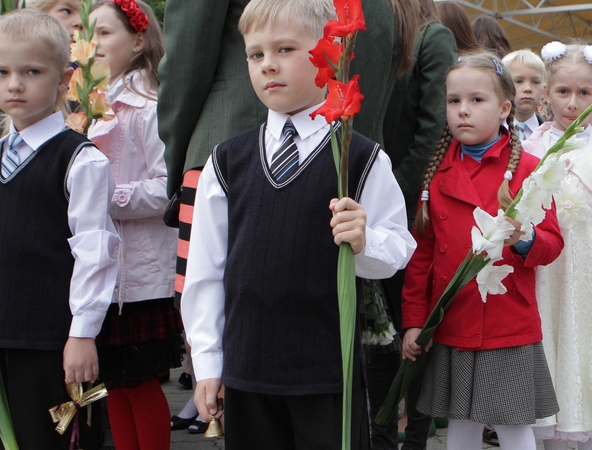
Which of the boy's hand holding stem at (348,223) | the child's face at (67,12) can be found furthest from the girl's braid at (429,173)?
the child's face at (67,12)

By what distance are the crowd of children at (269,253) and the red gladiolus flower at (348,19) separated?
1.26 feet

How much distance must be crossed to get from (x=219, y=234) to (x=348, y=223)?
523mm

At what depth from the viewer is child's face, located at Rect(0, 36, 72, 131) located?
8.40 ft

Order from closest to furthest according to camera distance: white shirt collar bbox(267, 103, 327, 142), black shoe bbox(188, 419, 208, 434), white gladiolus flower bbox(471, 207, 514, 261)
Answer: white shirt collar bbox(267, 103, 327, 142) → white gladiolus flower bbox(471, 207, 514, 261) → black shoe bbox(188, 419, 208, 434)

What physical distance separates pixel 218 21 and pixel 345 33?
0.93 m

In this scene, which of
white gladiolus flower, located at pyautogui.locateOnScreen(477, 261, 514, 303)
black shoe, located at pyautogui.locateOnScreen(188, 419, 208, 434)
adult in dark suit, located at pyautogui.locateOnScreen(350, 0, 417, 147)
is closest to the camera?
white gladiolus flower, located at pyautogui.locateOnScreen(477, 261, 514, 303)

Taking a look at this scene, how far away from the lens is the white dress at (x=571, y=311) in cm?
284

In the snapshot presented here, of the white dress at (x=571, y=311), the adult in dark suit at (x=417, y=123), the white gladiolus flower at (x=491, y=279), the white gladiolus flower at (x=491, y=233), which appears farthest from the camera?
the adult in dark suit at (x=417, y=123)

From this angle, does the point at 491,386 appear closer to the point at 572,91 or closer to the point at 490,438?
the point at 572,91

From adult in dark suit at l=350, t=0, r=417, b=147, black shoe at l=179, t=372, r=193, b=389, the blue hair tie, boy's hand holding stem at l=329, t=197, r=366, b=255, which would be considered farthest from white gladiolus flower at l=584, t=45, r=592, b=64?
black shoe at l=179, t=372, r=193, b=389

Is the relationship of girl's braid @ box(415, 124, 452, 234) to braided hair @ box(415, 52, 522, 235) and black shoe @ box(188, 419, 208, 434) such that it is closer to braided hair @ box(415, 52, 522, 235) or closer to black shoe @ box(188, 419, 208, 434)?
braided hair @ box(415, 52, 522, 235)

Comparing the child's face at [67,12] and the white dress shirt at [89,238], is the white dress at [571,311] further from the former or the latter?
the child's face at [67,12]

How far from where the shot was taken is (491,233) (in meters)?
2.24

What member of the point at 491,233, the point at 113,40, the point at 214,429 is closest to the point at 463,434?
the point at 491,233
